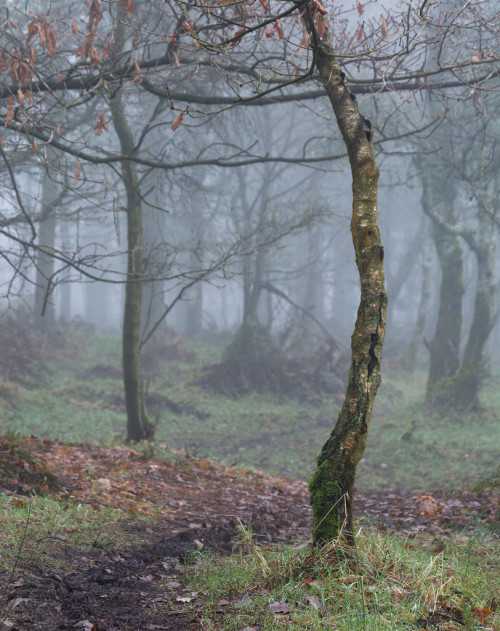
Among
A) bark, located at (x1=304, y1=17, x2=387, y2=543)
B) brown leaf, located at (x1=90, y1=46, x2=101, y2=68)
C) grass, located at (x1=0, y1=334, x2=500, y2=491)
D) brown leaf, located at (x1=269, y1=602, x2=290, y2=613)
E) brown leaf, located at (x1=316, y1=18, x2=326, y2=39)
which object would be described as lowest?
grass, located at (x1=0, y1=334, x2=500, y2=491)

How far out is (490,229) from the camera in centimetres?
1667

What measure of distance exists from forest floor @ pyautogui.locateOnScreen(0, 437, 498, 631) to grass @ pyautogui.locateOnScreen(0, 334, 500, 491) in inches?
80.8

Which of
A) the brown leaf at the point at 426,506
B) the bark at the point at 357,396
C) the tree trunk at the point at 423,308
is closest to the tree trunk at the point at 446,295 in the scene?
the tree trunk at the point at 423,308

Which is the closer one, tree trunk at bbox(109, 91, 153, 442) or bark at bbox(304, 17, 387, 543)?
bark at bbox(304, 17, 387, 543)

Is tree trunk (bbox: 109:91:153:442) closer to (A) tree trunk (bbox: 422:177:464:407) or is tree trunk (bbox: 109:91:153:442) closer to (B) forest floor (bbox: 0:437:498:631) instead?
(B) forest floor (bbox: 0:437:498:631)

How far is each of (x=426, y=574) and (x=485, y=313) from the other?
43.9 ft

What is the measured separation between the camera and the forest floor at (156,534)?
3307 mm

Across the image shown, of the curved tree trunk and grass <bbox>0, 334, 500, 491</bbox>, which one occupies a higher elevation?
the curved tree trunk

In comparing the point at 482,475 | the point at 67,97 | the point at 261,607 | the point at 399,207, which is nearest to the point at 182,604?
the point at 261,607

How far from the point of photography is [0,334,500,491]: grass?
11398 millimetres

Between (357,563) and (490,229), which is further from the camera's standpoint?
(490,229)

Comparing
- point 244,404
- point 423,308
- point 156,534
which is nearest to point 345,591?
point 156,534

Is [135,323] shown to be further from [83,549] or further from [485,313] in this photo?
[485,313]

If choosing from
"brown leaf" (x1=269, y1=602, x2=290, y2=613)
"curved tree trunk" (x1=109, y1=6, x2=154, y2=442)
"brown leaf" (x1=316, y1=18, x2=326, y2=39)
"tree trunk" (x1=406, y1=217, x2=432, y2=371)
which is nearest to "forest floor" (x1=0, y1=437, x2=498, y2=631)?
"brown leaf" (x1=269, y1=602, x2=290, y2=613)
